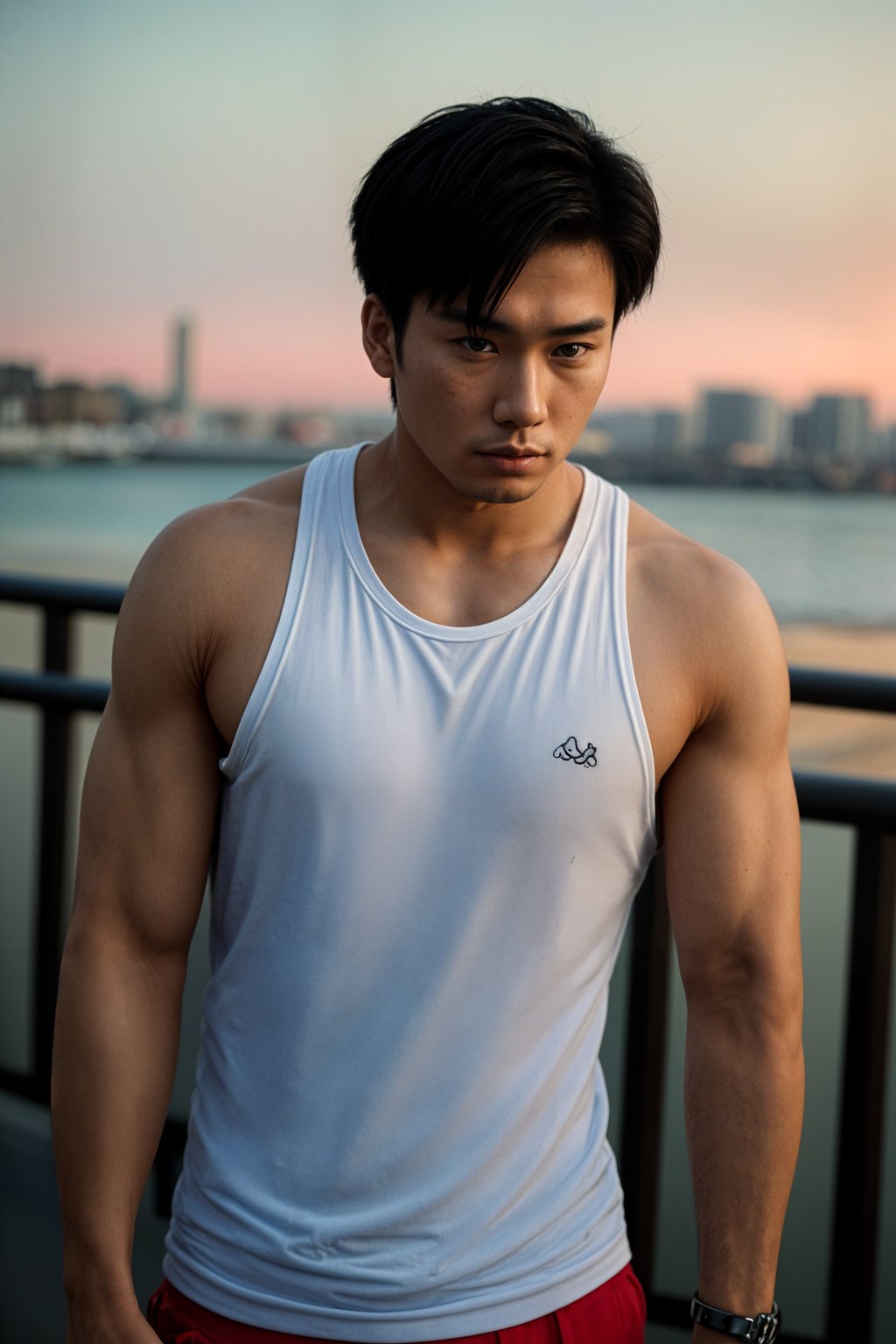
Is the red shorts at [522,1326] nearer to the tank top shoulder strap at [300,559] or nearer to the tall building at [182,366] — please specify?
the tank top shoulder strap at [300,559]

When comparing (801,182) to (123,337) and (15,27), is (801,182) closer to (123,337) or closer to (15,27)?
(123,337)

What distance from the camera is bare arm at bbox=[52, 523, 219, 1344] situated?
1.21m

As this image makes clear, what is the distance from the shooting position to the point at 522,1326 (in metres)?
1.20

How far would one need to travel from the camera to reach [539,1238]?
122cm

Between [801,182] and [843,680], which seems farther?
[801,182]

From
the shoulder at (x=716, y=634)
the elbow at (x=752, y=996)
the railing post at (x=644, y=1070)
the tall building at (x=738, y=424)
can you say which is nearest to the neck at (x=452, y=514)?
the shoulder at (x=716, y=634)

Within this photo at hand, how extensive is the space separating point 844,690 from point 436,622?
0.66 meters

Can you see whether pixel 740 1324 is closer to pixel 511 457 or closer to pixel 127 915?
pixel 127 915

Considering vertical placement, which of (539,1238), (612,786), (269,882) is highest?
(612,786)

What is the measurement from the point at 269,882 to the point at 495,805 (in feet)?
0.70

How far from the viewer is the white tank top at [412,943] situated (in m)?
1.17

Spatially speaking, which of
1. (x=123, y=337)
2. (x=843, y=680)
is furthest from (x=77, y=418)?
(x=843, y=680)

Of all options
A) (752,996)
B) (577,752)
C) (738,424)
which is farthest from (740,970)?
(738,424)

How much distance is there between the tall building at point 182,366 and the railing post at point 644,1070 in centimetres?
2824
